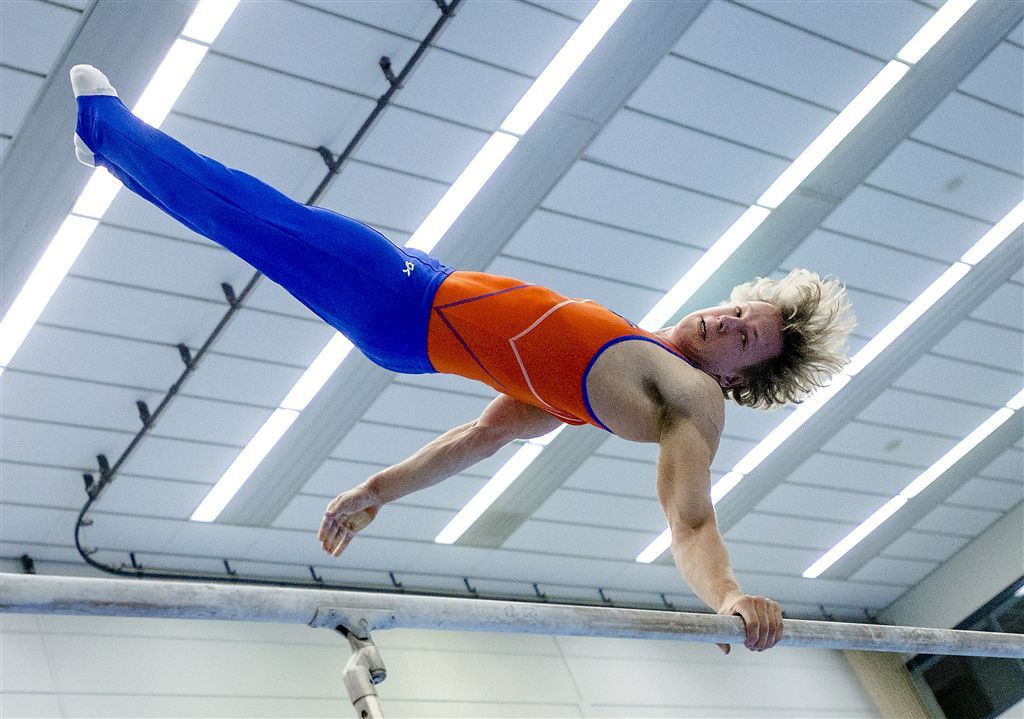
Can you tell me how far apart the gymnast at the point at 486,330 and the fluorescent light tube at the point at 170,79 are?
124 inches

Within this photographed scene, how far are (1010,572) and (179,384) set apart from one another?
411 inches

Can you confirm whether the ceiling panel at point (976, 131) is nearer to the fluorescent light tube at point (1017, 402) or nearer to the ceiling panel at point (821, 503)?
the fluorescent light tube at point (1017, 402)

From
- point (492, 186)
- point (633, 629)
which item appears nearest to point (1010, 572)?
point (492, 186)

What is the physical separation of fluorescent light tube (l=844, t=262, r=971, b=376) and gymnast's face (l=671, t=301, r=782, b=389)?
7085mm

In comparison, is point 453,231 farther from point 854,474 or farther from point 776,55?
point 854,474

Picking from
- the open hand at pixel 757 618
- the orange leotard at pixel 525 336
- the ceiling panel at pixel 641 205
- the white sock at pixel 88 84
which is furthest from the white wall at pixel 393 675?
the open hand at pixel 757 618

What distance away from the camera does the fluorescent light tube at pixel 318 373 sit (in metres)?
8.84

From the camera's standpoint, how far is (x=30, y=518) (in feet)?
31.2

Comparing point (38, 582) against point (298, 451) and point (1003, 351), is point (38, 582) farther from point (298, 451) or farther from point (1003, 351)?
point (1003, 351)

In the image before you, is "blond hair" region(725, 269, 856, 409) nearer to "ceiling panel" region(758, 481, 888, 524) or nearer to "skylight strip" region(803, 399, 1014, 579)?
"ceiling panel" region(758, 481, 888, 524)

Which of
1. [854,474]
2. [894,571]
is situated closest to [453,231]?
[854,474]

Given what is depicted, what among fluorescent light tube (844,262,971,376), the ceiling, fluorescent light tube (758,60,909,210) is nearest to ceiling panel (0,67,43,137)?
the ceiling

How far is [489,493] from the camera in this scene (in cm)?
1098

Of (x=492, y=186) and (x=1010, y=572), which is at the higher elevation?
(x=492, y=186)
